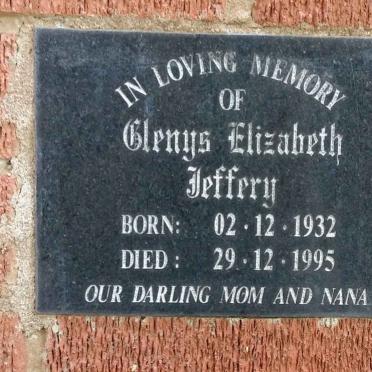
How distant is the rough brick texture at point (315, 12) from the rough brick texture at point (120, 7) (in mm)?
75

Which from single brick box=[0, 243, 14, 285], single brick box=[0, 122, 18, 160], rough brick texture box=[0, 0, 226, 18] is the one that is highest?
rough brick texture box=[0, 0, 226, 18]

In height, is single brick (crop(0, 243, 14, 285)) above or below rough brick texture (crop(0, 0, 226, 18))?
below

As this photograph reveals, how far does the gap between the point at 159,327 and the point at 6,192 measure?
1.12ft

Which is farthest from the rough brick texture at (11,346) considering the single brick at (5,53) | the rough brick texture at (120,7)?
the rough brick texture at (120,7)

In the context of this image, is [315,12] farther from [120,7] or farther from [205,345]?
[205,345]

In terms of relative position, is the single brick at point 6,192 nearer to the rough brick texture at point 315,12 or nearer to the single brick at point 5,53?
the single brick at point 5,53

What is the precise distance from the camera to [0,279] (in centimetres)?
124

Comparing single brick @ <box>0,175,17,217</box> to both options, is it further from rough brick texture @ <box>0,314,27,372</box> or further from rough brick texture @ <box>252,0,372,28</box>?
rough brick texture @ <box>252,0,372,28</box>

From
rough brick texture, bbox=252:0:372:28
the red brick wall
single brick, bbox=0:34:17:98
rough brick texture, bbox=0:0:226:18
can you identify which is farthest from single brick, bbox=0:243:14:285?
rough brick texture, bbox=252:0:372:28

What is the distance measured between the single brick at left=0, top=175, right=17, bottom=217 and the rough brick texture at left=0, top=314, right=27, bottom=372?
177mm

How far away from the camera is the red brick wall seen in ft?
4.02

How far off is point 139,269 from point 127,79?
12.4 inches

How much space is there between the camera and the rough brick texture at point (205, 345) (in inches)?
49.2

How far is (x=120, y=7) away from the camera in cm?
123
